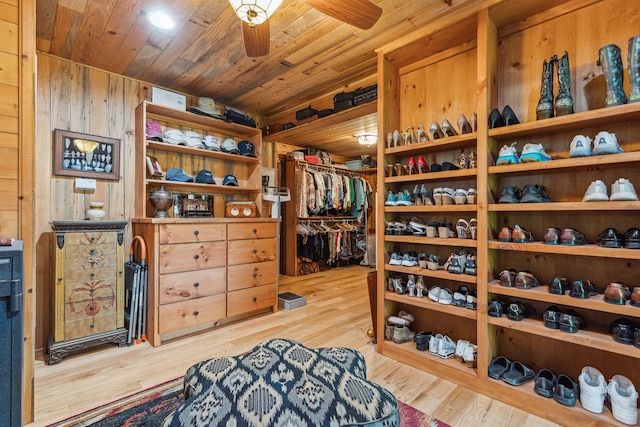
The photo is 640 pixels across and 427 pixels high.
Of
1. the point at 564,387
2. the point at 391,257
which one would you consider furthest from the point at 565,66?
the point at 564,387

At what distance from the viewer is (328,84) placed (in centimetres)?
309

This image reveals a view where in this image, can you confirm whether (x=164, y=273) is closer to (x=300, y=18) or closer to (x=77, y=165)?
(x=77, y=165)

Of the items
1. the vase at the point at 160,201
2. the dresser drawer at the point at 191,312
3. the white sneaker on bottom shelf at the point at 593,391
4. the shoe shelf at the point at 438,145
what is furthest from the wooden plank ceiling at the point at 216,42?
the white sneaker on bottom shelf at the point at 593,391

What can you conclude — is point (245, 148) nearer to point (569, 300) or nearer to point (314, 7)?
point (314, 7)

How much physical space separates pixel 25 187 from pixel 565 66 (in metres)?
2.83

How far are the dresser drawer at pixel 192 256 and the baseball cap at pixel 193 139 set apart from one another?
103 centimetres

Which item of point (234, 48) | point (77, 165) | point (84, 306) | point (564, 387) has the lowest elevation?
point (564, 387)

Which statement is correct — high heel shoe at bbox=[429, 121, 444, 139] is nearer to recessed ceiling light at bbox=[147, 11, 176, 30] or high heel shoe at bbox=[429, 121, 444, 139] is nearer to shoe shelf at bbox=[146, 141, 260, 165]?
recessed ceiling light at bbox=[147, 11, 176, 30]

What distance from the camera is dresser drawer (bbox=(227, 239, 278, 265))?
285cm

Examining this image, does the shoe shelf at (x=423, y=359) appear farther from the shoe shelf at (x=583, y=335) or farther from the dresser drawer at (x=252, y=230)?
the dresser drawer at (x=252, y=230)

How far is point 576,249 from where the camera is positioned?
147 cm

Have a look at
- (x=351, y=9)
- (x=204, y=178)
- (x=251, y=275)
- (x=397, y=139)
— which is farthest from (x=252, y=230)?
(x=351, y=9)

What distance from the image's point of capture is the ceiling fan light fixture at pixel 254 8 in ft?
4.32

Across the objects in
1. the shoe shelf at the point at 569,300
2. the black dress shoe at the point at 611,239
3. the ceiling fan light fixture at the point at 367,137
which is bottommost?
the shoe shelf at the point at 569,300
